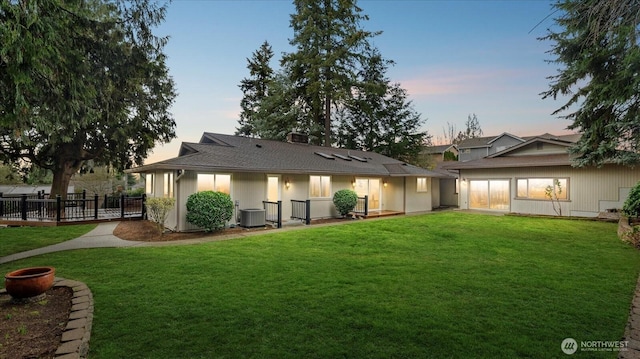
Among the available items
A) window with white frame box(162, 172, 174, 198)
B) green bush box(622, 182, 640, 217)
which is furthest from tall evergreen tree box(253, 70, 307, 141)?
green bush box(622, 182, 640, 217)

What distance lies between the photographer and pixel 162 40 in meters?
6.54

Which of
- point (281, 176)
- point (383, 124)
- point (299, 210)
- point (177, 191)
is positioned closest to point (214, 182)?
point (177, 191)

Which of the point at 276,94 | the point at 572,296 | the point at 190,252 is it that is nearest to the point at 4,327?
the point at 190,252

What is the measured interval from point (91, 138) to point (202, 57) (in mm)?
8362

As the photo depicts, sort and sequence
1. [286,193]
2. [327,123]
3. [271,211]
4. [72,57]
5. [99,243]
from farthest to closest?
[327,123] → [286,193] → [271,211] → [99,243] → [72,57]

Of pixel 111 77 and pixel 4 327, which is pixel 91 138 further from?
pixel 4 327

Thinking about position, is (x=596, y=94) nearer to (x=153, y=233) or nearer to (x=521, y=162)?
(x=521, y=162)

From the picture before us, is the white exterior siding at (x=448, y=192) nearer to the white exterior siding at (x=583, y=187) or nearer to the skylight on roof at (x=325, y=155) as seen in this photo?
the white exterior siding at (x=583, y=187)

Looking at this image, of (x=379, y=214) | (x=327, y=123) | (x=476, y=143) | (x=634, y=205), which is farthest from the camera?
(x=476, y=143)

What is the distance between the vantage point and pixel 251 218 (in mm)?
11461

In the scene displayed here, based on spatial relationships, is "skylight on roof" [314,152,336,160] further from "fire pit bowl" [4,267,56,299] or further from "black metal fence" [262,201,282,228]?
"fire pit bowl" [4,267,56,299]

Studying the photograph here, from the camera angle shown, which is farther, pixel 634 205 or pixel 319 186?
pixel 319 186

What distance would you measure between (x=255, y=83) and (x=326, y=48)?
1169 centimetres

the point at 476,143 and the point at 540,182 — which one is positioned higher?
the point at 476,143
